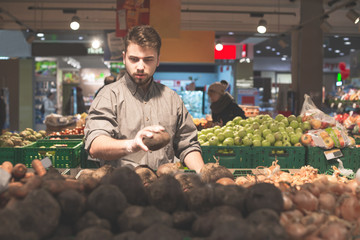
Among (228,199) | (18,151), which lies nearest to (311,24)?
(18,151)

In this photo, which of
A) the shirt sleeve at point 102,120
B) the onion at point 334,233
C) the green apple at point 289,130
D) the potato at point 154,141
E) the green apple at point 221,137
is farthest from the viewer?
the green apple at point 289,130

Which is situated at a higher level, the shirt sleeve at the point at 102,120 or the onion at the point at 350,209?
the shirt sleeve at the point at 102,120

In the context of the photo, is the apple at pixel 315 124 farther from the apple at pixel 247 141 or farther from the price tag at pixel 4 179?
the price tag at pixel 4 179

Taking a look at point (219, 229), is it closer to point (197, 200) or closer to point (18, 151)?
point (197, 200)

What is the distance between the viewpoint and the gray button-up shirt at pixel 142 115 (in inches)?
99.3

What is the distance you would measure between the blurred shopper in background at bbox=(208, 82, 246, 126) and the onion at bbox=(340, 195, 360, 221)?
15.8 feet

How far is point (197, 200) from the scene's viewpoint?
1361 mm

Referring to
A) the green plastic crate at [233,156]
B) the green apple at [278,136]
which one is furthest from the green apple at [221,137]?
the green apple at [278,136]

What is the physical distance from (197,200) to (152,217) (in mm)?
206

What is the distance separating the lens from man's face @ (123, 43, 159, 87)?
94.3 inches

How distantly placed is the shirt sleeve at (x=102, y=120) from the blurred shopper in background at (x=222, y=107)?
13.0ft

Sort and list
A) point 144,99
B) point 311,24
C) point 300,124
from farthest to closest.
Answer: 1. point 311,24
2. point 300,124
3. point 144,99

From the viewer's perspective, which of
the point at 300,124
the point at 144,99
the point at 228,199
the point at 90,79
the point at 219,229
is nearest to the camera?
the point at 219,229

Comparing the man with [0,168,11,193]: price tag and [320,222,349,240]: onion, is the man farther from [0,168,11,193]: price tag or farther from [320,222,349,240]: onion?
[320,222,349,240]: onion
